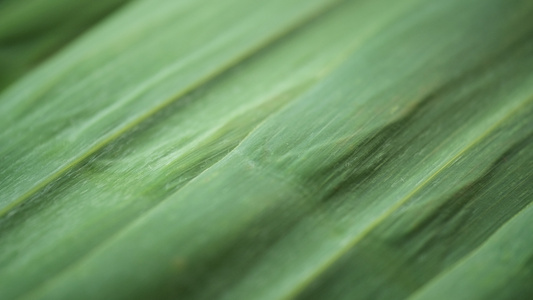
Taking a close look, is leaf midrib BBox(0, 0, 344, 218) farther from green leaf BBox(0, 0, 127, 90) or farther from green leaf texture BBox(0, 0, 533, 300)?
green leaf BBox(0, 0, 127, 90)

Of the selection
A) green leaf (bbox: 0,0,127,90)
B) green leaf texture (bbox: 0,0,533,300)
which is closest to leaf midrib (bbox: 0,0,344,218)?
green leaf texture (bbox: 0,0,533,300)

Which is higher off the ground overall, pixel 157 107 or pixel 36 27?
pixel 36 27

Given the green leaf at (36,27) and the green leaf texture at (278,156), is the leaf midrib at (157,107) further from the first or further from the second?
the green leaf at (36,27)

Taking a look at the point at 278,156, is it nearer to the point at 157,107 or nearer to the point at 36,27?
the point at 157,107

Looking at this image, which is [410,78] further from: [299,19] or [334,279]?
[334,279]

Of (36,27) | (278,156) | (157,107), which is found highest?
(36,27)

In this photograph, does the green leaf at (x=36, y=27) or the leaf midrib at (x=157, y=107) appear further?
the green leaf at (x=36, y=27)

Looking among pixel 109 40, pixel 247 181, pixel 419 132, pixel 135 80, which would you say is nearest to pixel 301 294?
pixel 247 181

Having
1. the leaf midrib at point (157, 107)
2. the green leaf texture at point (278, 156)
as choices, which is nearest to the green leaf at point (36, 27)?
Result: the green leaf texture at point (278, 156)

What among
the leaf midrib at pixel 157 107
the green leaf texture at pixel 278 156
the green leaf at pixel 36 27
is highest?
the green leaf at pixel 36 27

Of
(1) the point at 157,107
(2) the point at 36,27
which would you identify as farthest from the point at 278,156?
(2) the point at 36,27
